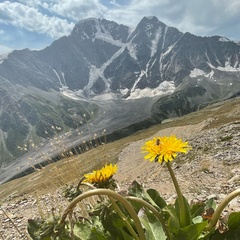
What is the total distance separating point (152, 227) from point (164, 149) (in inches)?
43.6

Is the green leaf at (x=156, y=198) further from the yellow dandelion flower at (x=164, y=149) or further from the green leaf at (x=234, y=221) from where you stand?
the yellow dandelion flower at (x=164, y=149)

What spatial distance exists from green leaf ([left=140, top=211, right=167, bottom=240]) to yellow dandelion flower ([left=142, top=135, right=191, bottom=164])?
38.5 inches

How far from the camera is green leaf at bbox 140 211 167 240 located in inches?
128

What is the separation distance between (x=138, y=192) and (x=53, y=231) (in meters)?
2.03

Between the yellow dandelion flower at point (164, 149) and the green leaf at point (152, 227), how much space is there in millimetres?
977

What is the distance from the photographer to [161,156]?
101 inches

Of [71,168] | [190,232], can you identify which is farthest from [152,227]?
[71,168]

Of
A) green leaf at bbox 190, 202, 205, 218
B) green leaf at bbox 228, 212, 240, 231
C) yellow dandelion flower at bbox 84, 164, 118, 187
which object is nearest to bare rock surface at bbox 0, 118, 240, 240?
green leaf at bbox 190, 202, 205, 218

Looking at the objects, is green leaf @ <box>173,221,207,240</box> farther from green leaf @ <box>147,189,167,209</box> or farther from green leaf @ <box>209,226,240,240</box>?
green leaf @ <box>147,189,167,209</box>

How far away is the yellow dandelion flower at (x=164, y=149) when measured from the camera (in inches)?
100

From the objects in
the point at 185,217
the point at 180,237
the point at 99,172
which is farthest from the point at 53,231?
the point at 185,217

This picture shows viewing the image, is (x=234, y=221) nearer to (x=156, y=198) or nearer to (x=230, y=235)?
(x=230, y=235)

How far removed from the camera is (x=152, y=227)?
3350 mm

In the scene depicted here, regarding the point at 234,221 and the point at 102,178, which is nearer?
the point at 102,178
